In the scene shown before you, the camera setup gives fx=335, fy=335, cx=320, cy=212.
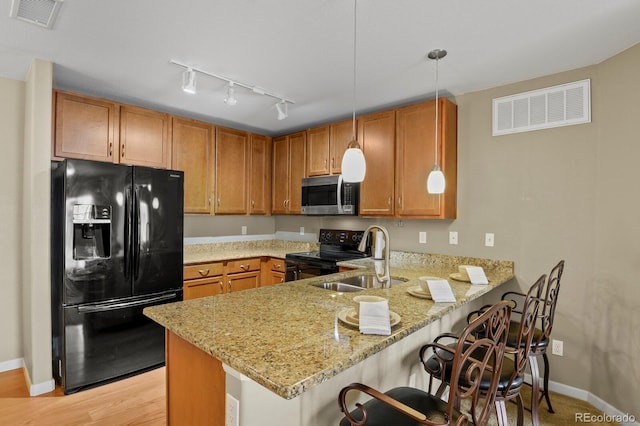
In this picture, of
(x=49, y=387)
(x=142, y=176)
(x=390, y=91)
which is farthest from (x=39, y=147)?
(x=390, y=91)

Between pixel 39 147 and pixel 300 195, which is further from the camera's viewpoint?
pixel 300 195

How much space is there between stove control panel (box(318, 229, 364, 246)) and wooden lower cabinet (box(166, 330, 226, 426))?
2.44 metres

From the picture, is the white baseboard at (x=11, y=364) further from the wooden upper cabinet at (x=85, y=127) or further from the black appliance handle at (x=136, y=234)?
the wooden upper cabinet at (x=85, y=127)

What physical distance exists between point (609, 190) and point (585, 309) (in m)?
0.89

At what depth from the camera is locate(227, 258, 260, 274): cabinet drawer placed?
371 centimetres

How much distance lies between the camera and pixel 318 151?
3951 millimetres

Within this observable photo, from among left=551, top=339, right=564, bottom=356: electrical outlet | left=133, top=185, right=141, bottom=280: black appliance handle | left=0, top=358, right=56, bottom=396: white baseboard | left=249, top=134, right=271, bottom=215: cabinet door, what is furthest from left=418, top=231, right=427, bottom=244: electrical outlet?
left=0, top=358, right=56, bottom=396: white baseboard

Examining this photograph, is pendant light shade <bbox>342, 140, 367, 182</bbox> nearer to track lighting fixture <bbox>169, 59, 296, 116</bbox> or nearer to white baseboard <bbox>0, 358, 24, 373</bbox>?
track lighting fixture <bbox>169, 59, 296, 116</bbox>

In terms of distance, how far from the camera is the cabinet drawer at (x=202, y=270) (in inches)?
132

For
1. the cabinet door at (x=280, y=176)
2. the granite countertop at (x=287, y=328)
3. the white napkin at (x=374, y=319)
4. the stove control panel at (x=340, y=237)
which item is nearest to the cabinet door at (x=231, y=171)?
the cabinet door at (x=280, y=176)

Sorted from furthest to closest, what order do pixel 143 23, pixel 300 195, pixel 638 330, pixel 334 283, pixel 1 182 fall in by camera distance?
pixel 300 195, pixel 1 182, pixel 334 283, pixel 638 330, pixel 143 23

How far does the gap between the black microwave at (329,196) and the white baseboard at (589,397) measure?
2.17 metres

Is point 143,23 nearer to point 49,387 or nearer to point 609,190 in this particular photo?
point 49,387

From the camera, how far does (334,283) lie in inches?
91.1
